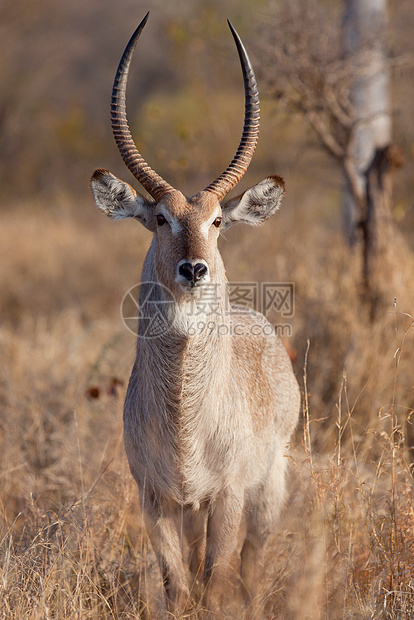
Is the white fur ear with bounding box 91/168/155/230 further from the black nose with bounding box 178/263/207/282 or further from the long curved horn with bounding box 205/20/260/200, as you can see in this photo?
the black nose with bounding box 178/263/207/282

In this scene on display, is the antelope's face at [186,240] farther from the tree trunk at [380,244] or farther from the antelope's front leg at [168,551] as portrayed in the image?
the tree trunk at [380,244]

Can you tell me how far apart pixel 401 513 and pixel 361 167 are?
4.98m

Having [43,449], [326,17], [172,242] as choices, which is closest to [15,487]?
[43,449]

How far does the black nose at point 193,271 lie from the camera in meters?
3.13

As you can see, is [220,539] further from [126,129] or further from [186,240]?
[126,129]

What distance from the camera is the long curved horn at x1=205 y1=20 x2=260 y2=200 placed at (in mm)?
3650

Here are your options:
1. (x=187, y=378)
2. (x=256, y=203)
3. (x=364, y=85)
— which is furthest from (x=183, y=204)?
(x=364, y=85)

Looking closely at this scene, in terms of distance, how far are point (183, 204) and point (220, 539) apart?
185 cm

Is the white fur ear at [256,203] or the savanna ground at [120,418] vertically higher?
the white fur ear at [256,203]

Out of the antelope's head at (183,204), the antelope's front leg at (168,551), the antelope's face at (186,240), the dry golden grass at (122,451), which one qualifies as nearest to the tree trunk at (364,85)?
the dry golden grass at (122,451)

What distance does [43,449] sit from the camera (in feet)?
17.4

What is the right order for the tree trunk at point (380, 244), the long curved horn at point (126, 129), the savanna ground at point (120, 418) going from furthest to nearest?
the tree trunk at point (380, 244), the long curved horn at point (126, 129), the savanna ground at point (120, 418)

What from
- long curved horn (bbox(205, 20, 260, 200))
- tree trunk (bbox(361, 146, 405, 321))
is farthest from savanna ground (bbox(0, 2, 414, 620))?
long curved horn (bbox(205, 20, 260, 200))

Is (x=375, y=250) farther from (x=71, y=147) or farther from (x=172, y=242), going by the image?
(x=71, y=147)
